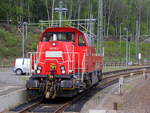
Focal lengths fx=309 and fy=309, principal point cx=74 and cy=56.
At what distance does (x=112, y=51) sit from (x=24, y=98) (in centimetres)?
5952

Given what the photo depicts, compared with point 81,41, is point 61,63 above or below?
below

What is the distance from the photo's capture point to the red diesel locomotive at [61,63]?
13.4 metres

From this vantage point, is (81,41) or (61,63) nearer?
(61,63)

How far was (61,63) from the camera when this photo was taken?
14.0m

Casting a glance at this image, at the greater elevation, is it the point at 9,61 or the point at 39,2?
the point at 39,2

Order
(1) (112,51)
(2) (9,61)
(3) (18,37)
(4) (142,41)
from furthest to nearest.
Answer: (4) (142,41), (1) (112,51), (3) (18,37), (2) (9,61)

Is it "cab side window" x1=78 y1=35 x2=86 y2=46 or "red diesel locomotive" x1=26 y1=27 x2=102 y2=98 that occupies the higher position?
"cab side window" x1=78 y1=35 x2=86 y2=46

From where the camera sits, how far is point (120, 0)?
88.8 meters

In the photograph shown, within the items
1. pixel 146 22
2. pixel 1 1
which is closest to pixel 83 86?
pixel 1 1

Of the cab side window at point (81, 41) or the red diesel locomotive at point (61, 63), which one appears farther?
the cab side window at point (81, 41)

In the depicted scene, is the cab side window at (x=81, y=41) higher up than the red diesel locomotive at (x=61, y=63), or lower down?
higher up

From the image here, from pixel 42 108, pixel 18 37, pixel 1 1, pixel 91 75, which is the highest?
pixel 1 1

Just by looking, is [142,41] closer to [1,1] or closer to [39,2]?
[39,2]

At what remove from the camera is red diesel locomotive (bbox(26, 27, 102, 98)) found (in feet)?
44.1
